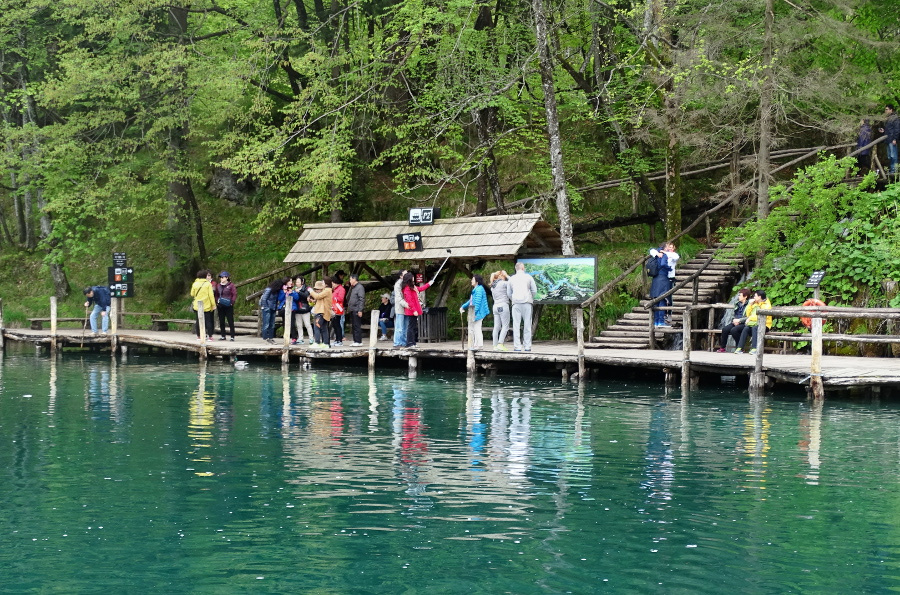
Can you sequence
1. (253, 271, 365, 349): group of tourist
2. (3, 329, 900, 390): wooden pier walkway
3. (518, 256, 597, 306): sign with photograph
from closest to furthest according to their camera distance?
1. (3, 329, 900, 390): wooden pier walkway
2. (518, 256, 597, 306): sign with photograph
3. (253, 271, 365, 349): group of tourist

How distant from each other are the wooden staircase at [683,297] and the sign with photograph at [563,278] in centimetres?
115

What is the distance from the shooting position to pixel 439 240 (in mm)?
25828

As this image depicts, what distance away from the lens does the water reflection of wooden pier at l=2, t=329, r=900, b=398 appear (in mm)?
19766

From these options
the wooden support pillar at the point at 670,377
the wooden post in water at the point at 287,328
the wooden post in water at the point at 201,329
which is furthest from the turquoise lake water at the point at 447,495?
the wooden post in water at the point at 201,329

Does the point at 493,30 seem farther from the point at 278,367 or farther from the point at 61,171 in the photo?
the point at 61,171

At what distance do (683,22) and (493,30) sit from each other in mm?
5412

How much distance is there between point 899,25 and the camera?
1057 inches

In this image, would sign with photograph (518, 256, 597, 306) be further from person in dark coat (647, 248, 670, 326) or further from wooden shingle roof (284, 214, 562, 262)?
person in dark coat (647, 248, 670, 326)

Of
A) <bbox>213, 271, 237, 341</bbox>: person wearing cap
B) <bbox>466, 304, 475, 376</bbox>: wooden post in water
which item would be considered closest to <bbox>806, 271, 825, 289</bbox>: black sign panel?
<bbox>466, 304, 475, 376</bbox>: wooden post in water

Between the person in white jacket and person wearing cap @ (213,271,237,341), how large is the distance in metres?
7.65

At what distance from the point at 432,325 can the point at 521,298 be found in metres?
3.96

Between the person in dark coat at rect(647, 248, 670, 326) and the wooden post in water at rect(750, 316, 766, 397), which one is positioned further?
the person in dark coat at rect(647, 248, 670, 326)

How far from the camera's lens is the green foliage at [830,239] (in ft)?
76.3

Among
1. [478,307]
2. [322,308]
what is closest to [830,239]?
[478,307]
